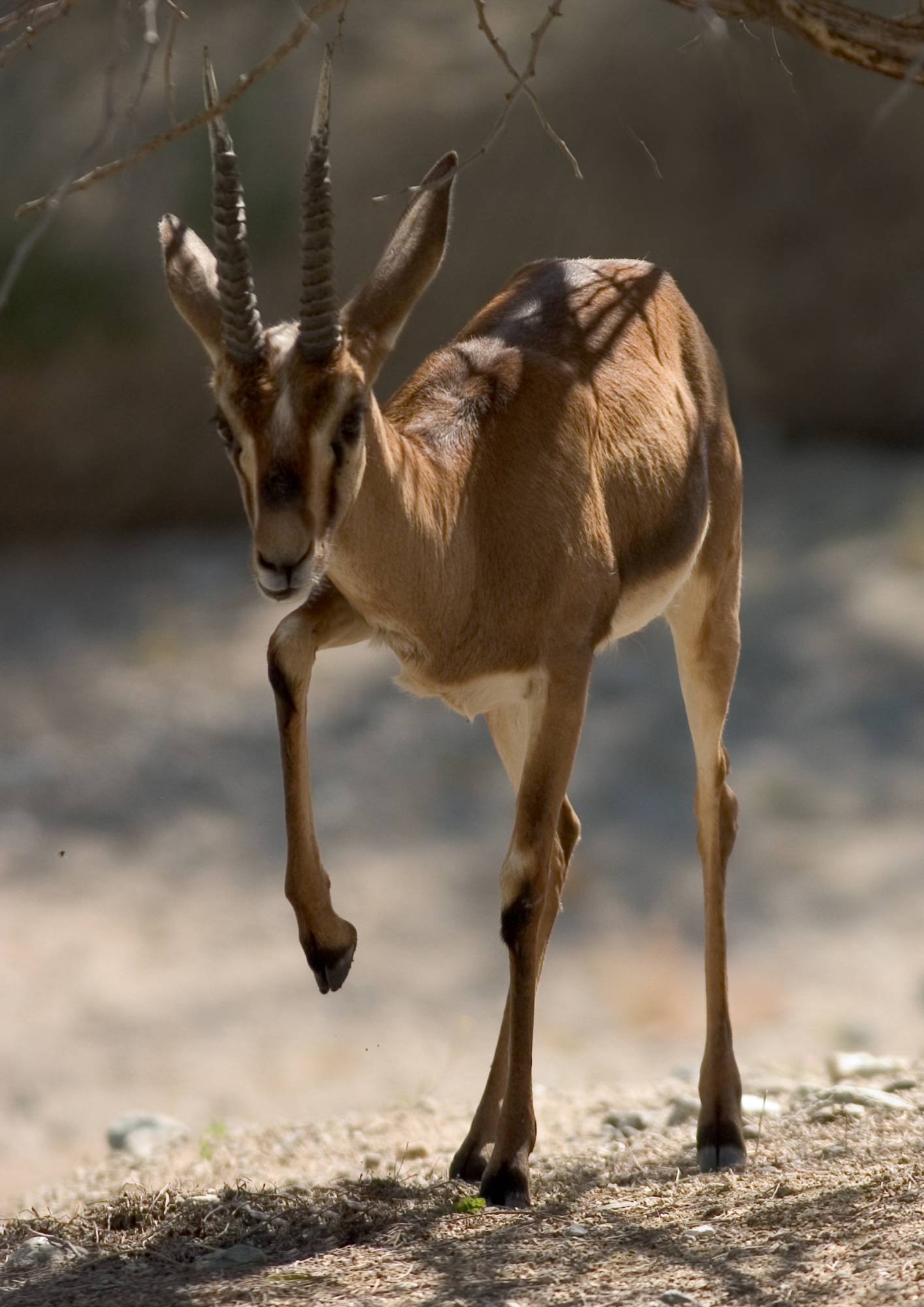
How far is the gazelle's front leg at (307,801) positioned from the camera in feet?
15.9

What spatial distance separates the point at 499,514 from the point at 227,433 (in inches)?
42.8

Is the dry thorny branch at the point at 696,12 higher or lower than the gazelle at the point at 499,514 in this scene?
higher

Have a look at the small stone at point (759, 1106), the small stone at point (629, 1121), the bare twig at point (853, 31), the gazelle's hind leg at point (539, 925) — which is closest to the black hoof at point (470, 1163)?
the gazelle's hind leg at point (539, 925)

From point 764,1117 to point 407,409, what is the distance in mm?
2972

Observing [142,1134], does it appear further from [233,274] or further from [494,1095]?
[233,274]

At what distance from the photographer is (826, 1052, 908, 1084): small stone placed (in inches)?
282

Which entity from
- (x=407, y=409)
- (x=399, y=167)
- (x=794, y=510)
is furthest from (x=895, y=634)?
(x=407, y=409)

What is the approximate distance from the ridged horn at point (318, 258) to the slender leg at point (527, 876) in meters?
1.26

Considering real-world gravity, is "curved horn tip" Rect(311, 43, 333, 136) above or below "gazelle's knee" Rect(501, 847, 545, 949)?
above

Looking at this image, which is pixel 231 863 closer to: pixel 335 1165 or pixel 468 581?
pixel 335 1165

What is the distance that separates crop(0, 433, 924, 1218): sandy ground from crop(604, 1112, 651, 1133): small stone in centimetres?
97

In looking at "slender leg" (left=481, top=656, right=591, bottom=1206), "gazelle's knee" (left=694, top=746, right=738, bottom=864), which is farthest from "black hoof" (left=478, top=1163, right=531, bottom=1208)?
"gazelle's knee" (left=694, top=746, right=738, bottom=864)

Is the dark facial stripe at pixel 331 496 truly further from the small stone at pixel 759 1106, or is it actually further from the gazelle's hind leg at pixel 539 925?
the small stone at pixel 759 1106

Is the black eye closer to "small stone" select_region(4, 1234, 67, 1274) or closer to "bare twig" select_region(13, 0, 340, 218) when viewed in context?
"bare twig" select_region(13, 0, 340, 218)
